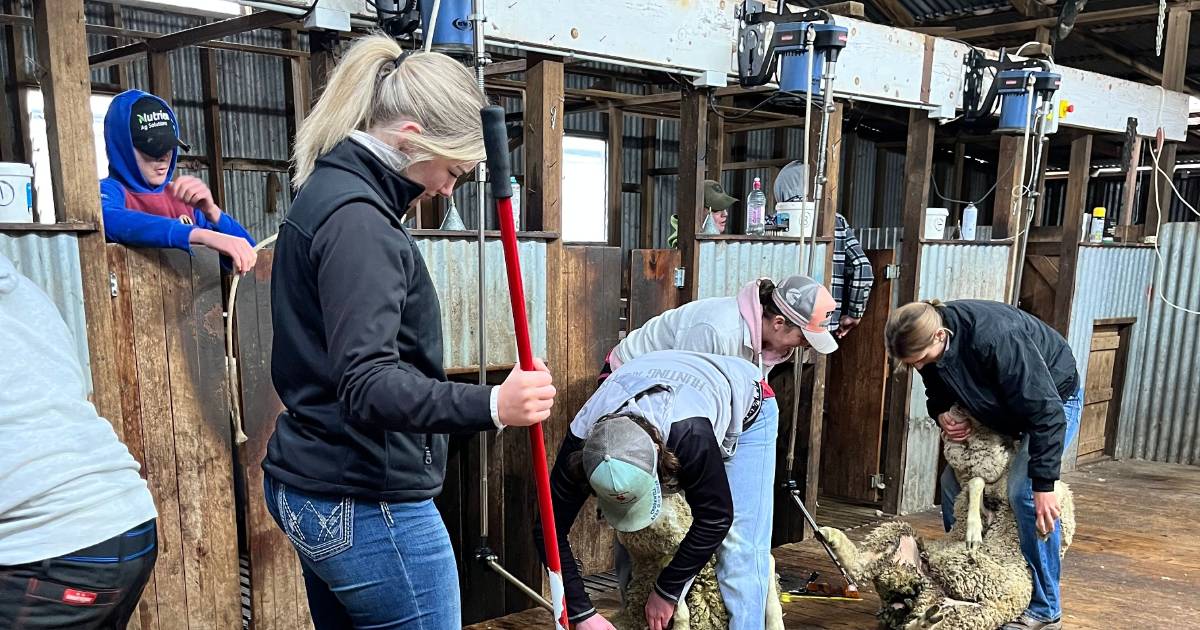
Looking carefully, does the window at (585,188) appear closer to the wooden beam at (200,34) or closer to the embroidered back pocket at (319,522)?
the wooden beam at (200,34)

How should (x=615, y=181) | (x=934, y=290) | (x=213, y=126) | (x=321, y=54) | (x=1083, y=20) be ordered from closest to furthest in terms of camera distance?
(x=321, y=54) < (x=934, y=290) < (x=615, y=181) < (x=1083, y=20) < (x=213, y=126)

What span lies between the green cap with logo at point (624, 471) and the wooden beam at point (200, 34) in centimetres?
182

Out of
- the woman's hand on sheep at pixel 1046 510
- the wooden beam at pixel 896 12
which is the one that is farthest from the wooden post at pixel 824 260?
the wooden beam at pixel 896 12

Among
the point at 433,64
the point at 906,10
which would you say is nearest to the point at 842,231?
the point at 433,64

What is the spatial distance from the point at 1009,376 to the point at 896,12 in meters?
6.54

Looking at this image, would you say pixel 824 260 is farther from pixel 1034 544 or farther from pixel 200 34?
pixel 200 34

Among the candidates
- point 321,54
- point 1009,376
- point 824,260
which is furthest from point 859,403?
point 321,54

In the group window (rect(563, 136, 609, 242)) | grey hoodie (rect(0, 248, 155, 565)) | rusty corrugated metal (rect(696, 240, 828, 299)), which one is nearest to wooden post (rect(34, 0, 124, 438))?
grey hoodie (rect(0, 248, 155, 565))

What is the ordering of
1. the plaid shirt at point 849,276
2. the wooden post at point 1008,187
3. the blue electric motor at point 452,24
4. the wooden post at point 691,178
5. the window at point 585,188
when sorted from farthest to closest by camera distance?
the window at point 585,188
the wooden post at point 1008,187
the plaid shirt at point 849,276
the wooden post at point 691,178
the blue electric motor at point 452,24

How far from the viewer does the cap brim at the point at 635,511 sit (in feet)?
6.91

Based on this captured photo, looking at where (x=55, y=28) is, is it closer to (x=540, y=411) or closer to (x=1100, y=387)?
(x=540, y=411)

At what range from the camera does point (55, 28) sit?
2281 mm

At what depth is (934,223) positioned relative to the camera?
4977 millimetres

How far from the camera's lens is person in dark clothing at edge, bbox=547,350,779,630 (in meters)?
2.10
